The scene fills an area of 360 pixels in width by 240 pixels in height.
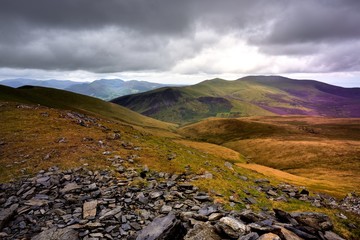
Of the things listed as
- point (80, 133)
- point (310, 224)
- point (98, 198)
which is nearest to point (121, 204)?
point (98, 198)

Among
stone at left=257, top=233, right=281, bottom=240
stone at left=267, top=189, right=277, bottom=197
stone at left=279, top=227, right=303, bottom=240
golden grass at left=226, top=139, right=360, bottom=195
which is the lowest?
golden grass at left=226, top=139, right=360, bottom=195

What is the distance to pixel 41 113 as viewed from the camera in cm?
5619

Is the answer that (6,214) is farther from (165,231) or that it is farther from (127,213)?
(165,231)

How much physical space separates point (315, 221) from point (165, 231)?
1226 cm

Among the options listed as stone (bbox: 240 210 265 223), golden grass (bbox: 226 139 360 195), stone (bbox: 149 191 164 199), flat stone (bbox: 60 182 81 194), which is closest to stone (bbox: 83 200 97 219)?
flat stone (bbox: 60 182 81 194)

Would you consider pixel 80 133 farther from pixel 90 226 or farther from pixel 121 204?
pixel 90 226

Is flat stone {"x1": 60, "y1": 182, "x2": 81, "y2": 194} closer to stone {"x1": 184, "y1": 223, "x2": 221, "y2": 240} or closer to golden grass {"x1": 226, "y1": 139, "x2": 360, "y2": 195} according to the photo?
stone {"x1": 184, "y1": 223, "x2": 221, "y2": 240}

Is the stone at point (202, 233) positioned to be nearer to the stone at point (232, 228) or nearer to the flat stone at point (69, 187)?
the stone at point (232, 228)

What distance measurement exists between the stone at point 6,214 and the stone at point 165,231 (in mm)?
10546

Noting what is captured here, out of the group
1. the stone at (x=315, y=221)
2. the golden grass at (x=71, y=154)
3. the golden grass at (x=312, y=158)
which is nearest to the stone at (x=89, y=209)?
the golden grass at (x=71, y=154)

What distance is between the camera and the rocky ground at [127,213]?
15.7 m

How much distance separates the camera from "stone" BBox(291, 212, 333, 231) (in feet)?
61.4

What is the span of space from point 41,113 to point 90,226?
156 feet

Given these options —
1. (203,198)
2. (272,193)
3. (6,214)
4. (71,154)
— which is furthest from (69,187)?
(272,193)
